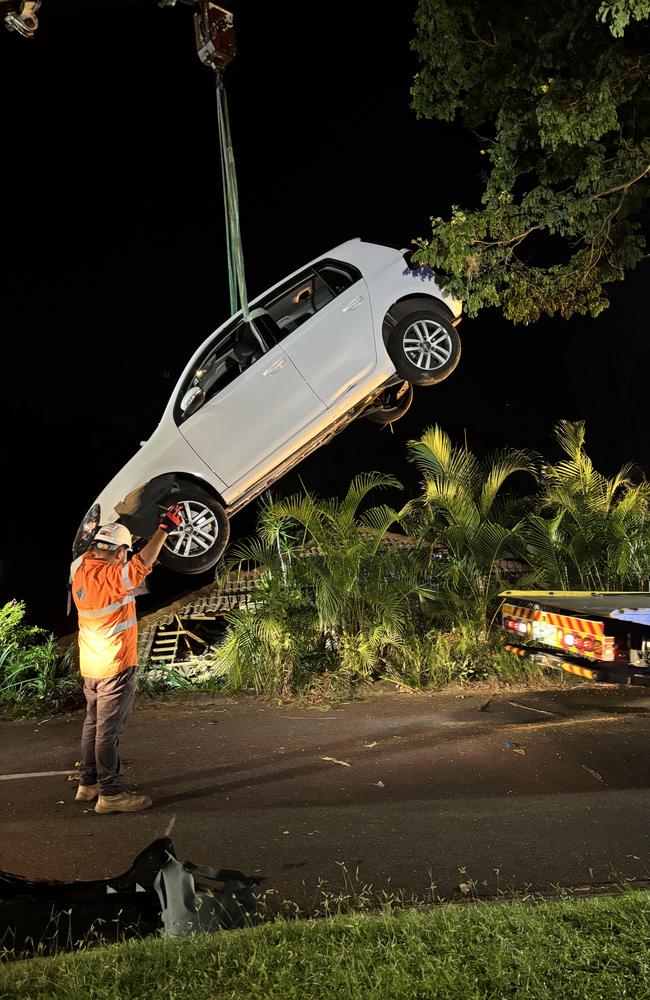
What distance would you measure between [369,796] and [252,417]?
2.93 meters

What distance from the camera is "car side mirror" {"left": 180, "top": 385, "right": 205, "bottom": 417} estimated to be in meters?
7.26

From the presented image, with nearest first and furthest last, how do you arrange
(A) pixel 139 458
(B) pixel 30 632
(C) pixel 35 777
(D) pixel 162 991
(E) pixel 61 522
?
(D) pixel 162 991, (C) pixel 35 777, (A) pixel 139 458, (B) pixel 30 632, (E) pixel 61 522

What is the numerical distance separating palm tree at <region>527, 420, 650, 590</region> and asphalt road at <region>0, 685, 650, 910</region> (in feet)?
6.29

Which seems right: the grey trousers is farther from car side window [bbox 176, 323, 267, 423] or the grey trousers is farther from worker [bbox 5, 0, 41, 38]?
worker [bbox 5, 0, 41, 38]

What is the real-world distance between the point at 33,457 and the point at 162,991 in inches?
1756

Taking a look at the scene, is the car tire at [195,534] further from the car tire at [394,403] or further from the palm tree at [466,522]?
the palm tree at [466,522]

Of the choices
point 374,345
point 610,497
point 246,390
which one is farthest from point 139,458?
point 610,497

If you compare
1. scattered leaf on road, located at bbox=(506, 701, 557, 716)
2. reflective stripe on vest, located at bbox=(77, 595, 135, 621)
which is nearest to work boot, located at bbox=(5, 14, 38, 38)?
reflective stripe on vest, located at bbox=(77, 595, 135, 621)

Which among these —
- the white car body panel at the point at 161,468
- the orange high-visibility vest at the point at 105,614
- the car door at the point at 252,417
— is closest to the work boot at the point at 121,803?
the orange high-visibility vest at the point at 105,614

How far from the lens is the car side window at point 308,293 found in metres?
7.35

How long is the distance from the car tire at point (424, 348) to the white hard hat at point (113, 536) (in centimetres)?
248

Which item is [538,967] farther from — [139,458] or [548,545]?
[548,545]

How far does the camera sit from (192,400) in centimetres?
729

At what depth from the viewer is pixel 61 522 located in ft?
147
